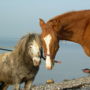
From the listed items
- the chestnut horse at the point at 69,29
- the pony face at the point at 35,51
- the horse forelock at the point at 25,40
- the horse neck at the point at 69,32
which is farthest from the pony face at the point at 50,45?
the horse forelock at the point at 25,40

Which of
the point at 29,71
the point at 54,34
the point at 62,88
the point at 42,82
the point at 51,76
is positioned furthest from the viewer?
the point at 51,76

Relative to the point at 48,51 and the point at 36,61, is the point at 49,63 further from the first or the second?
the point at 36,61

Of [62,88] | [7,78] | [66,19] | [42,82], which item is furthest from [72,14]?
[42,82]

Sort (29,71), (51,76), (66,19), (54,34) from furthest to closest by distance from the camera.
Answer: (51,76), (29,71), (66,19), (54,34)

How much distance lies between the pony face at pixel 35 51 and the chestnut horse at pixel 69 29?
110 centimetres

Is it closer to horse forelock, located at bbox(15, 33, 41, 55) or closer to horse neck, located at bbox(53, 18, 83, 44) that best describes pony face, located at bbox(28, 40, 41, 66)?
horse forelock, located at bbox(15, 33, 41, 55)

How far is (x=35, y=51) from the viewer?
12.7m

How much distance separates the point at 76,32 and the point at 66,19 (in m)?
0.49

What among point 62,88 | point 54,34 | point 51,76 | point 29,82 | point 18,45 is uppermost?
point 54,34

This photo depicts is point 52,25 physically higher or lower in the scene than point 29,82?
higher

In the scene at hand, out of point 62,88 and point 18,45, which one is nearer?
point 18,45

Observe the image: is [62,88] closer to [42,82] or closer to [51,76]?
[42,82]

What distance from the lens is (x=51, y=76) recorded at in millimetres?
24234

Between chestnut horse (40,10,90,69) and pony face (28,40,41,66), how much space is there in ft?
3.60
